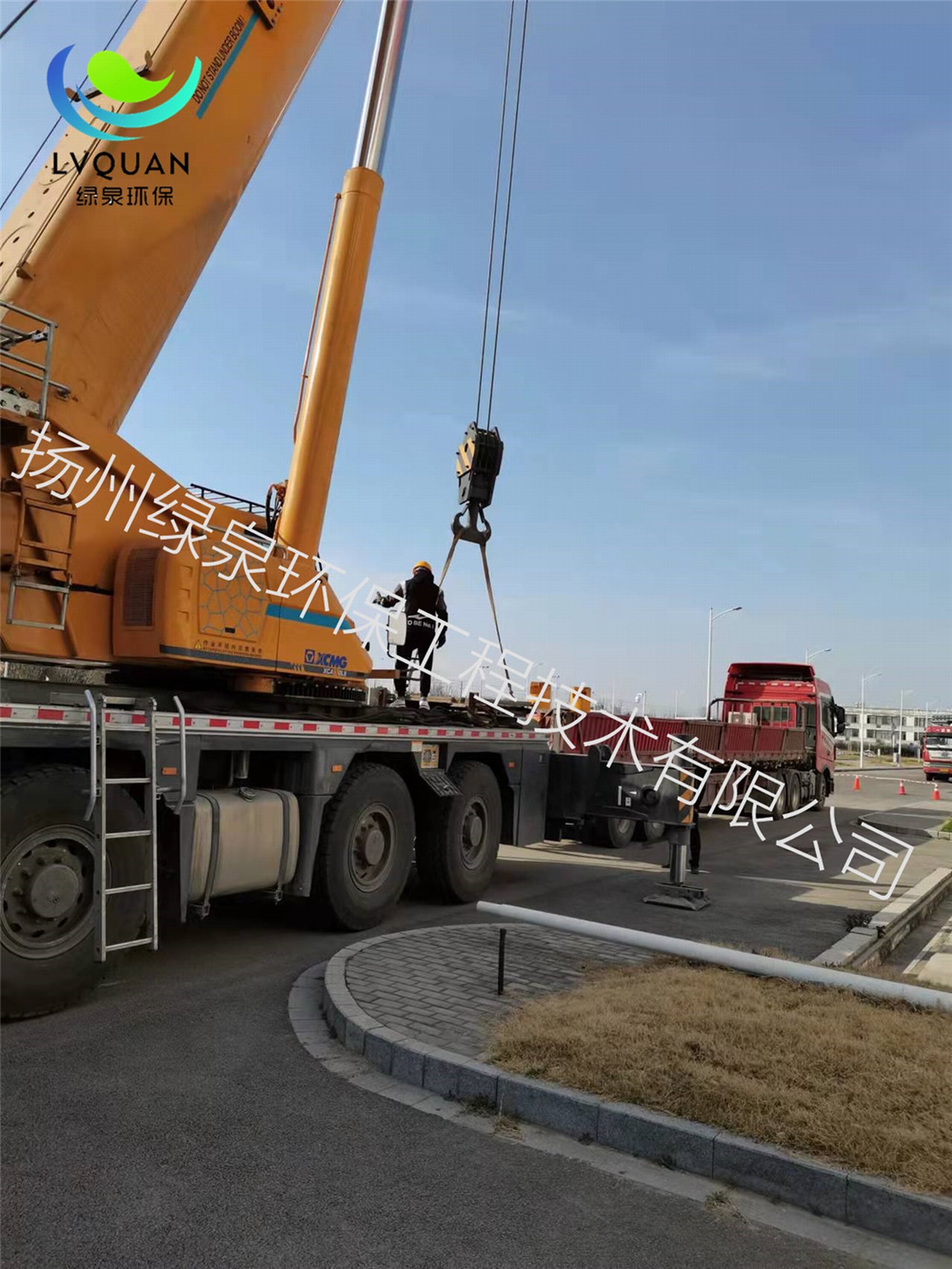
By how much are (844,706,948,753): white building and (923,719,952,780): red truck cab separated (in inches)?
2797

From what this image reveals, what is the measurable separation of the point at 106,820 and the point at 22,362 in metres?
2.81

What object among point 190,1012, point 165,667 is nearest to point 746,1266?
point 190,1012

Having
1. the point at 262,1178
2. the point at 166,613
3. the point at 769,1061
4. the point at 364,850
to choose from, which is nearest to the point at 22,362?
the point at 166,613

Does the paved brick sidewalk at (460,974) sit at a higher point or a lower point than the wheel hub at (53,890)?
lower

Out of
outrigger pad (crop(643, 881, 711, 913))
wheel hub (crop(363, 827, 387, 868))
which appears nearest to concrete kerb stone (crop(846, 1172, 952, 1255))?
wheel hub (crop(363, 827, 387, 868))

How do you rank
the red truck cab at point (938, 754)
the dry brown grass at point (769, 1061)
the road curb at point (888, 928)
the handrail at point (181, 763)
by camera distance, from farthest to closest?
the red truck cab at point (938, 754)
the road curb at point (888, 928)
the handrail at point (181, 763)
the dry brown grass at point (769, 1061)

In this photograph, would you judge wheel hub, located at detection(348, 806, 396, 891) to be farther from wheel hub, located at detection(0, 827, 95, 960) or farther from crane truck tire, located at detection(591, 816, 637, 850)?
crane truck tire, located at detection(591, 816, 637, 850)

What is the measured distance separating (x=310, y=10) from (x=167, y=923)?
7830 mm

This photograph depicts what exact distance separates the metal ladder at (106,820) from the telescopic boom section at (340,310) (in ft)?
7.87

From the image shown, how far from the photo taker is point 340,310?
8.04 meters

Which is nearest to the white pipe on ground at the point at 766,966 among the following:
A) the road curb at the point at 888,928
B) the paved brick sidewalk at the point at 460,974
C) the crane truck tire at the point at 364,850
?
the paved brick sidewalk at the point at 460,974

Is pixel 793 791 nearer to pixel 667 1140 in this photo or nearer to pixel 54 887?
pixel 667 1140

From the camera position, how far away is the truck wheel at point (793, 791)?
20.8 m

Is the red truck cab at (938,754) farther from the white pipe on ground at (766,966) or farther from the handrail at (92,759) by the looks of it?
the handrail at (92,759)
